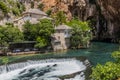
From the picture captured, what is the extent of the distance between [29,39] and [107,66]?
3875 centimetres

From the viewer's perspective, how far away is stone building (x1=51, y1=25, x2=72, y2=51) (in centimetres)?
5781

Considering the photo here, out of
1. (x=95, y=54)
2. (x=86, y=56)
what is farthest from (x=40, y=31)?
(x=86, y=56)

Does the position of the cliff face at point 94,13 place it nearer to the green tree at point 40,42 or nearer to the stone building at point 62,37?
the stone building at point 62,37

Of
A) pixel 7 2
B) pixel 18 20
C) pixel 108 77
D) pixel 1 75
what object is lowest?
pixel 1 75

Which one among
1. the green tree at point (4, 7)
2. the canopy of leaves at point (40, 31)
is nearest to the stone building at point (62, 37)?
the canopy of leaves at point (40, 31)

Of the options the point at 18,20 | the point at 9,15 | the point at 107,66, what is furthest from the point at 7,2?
the point at 107,66

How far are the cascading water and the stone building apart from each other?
15.3 m

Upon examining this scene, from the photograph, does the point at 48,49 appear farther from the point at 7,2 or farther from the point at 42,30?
the point at 7,2

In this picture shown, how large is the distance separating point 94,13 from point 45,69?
172 ft

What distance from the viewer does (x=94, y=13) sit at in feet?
286

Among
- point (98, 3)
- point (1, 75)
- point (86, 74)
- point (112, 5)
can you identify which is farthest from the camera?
point (98, 3)

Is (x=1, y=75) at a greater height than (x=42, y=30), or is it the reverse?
(x=42, y=30)

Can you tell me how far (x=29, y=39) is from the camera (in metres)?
57.9

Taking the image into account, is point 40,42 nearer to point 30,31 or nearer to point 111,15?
point 30,31
